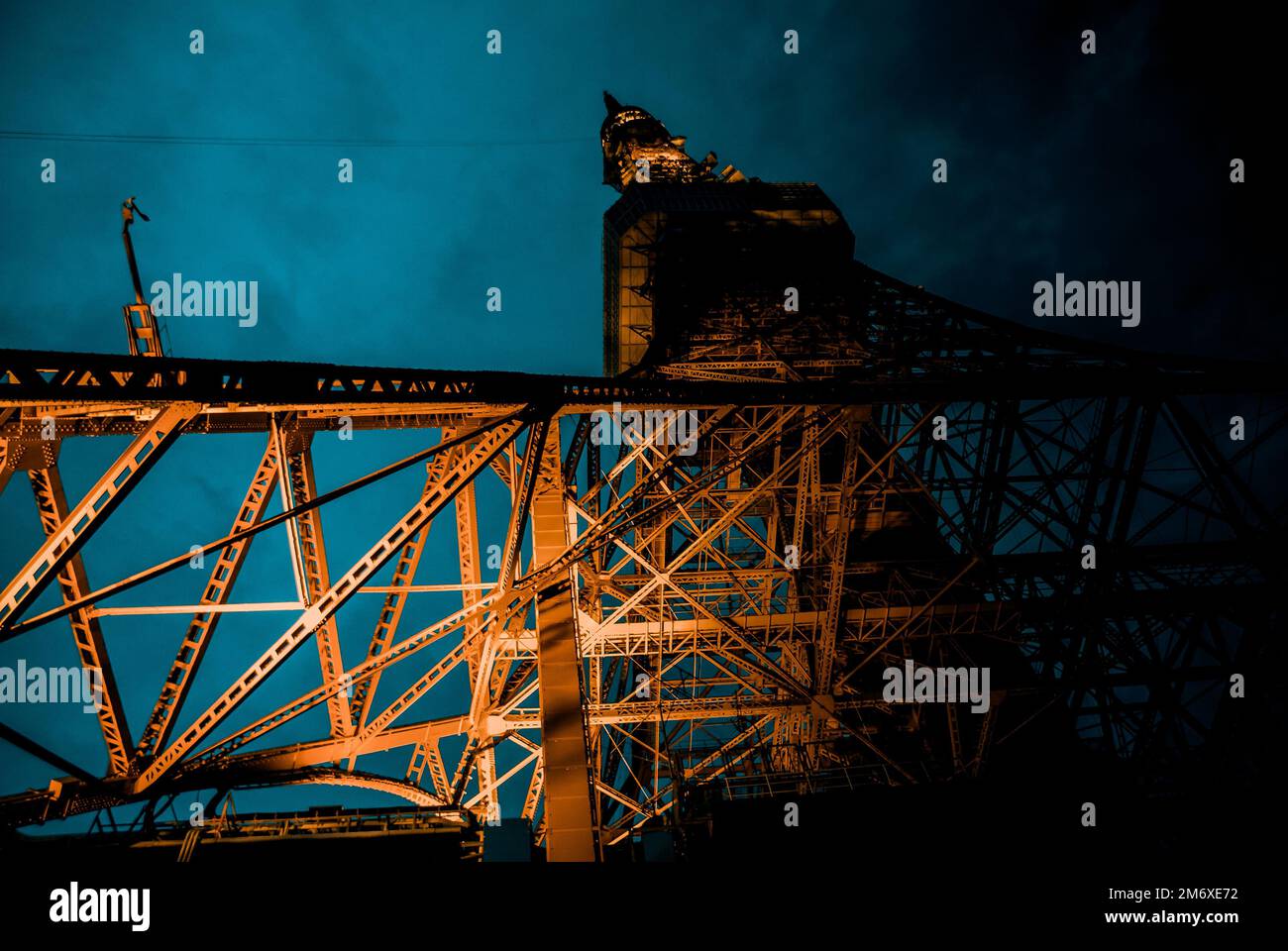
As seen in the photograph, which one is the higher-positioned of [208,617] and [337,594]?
[337,594]

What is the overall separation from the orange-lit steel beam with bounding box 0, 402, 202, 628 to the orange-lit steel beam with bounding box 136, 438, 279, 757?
5.10 ft

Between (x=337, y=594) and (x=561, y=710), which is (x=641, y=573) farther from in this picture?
(x=337, y=594)

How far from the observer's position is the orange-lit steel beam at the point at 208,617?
8.29m

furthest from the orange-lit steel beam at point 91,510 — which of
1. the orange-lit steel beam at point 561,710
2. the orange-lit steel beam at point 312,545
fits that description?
the orange-lit steel beam at point 561,710

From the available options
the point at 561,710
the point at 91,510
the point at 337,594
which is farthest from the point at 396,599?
the point at 91,510

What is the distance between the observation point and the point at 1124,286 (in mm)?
41688

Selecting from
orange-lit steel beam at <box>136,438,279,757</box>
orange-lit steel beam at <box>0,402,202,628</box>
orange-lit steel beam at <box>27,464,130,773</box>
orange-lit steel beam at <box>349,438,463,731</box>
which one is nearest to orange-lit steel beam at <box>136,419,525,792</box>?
orange-lit steel beam at <box>136,438,279,757</box>

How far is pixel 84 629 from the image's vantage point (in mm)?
8250

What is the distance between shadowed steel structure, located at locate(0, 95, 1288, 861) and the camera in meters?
8.07

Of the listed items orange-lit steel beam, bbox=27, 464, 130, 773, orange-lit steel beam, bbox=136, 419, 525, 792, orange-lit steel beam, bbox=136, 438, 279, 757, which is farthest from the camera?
orange-lit steel beam, bbox=136, 438, 279, 757

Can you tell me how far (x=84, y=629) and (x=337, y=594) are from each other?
9.99 feet

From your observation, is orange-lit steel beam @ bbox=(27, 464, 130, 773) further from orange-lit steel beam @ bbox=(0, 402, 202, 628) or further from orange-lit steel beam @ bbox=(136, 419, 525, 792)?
orange-lit steel beam @ bbox=(0, 402, 202, 628)

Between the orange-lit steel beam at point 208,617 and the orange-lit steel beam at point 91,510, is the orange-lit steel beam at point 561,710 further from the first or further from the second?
the orange-lit steel beam at point 91,510

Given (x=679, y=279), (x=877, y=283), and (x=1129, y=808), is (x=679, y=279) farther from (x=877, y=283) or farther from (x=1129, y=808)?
(x=1129, y=808)
